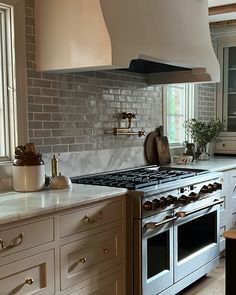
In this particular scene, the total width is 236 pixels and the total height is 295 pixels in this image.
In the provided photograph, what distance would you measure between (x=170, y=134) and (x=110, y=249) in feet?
7.51

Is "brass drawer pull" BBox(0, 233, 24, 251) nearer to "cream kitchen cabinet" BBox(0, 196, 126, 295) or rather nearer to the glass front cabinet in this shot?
"cream kitchen cabinet" BBox(0, 196, 126, 295)

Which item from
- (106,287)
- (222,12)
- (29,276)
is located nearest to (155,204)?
(106,287)

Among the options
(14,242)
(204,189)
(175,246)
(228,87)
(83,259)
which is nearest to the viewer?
(14,242)

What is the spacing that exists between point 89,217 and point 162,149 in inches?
75.7

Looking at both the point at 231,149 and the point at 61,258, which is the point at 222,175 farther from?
the point at 61,258

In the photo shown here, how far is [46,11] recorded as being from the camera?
2783 mm

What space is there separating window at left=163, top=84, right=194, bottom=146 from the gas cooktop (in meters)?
0.91

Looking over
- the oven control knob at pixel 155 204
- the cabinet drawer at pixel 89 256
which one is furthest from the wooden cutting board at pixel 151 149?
the cabinet drawer at pixel 89 256

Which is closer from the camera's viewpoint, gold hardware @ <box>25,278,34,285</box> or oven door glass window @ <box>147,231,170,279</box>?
gold hardware @ <box>25,278,34,285</box>

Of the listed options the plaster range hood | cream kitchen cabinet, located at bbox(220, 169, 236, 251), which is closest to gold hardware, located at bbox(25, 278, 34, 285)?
the plaster range hood

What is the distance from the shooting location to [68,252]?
227 centimetres

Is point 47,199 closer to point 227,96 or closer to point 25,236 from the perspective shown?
point 25,236

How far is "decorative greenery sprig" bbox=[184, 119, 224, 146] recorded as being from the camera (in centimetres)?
474

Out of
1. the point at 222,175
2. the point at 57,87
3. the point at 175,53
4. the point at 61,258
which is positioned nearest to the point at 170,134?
the point at 222,175
